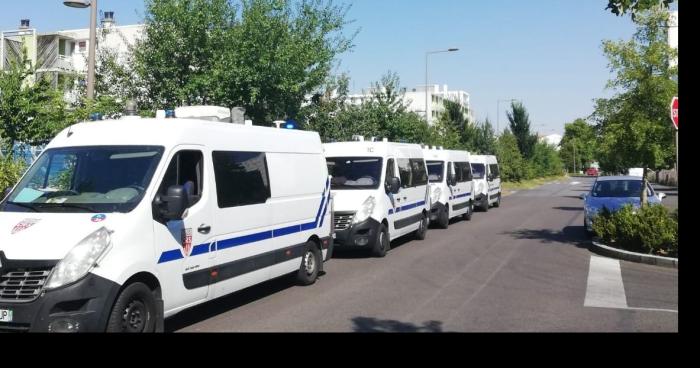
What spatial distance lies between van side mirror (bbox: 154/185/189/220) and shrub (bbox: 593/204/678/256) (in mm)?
9189

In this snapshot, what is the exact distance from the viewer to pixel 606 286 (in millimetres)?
9547

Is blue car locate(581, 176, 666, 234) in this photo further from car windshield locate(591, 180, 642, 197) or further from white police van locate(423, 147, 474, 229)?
white police van locate(423, 147, 474, 229)

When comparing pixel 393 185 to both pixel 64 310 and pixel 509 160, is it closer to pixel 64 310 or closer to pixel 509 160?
pixel 64 310

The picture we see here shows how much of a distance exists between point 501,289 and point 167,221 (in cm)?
509

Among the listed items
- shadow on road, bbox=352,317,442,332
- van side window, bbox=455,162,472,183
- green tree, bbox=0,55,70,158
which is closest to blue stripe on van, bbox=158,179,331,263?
shadow on road, bbox=352,317,442,332

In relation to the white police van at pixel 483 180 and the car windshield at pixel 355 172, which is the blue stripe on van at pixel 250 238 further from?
the white police van at pixel 483 180

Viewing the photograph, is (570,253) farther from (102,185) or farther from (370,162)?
(102,185)

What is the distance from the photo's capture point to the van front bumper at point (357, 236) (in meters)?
12.5

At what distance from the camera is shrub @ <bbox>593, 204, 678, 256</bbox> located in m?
11.9

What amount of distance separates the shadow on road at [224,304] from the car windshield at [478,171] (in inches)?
647

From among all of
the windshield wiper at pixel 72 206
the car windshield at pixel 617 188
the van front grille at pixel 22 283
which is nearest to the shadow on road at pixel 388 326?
the windshield wiper at pixel 72 206

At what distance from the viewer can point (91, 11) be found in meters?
12.3
